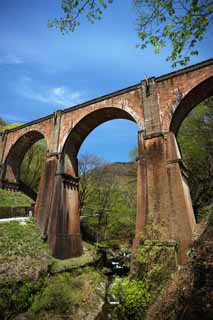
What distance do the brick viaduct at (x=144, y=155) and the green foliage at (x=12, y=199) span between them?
2.56 metres

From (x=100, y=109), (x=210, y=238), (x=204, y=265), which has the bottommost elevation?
(x=204, y=265)

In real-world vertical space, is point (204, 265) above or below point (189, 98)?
below

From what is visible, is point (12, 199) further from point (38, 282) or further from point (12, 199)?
point (38, 282)

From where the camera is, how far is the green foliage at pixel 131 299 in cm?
530

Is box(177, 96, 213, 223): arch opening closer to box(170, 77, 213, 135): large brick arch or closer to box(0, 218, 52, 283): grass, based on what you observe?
box(170, 77, 213, 135): large brick arch

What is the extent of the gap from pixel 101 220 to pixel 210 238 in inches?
527

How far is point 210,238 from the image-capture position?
3.33 meters

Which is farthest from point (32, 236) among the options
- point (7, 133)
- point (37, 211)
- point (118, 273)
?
point (7, 133)

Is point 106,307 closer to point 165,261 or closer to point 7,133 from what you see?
point 165,261

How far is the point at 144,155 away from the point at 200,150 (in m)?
5.52

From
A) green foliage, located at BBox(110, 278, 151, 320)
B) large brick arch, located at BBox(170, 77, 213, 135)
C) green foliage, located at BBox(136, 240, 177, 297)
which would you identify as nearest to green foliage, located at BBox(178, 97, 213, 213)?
large brick arch, located at BBox(170, 77, 213, 135)

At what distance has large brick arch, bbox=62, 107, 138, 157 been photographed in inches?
432

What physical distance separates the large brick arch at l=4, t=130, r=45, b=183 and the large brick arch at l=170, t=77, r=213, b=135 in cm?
915

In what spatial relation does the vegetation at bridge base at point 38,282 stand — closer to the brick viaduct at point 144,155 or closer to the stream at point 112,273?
the stream at point 112,273
